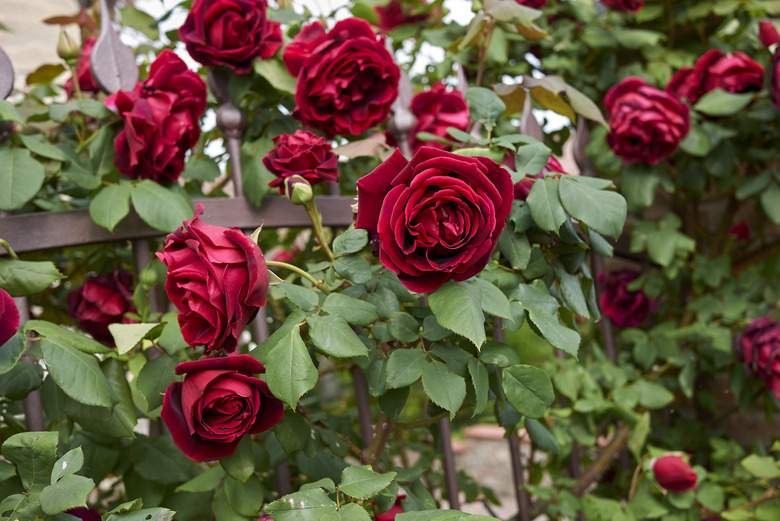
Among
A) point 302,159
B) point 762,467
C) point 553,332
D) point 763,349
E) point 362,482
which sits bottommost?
point 762,467

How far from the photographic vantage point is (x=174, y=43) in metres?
1.25

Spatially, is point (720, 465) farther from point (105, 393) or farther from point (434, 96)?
point (105, 393)

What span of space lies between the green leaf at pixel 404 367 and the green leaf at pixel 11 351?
42cm

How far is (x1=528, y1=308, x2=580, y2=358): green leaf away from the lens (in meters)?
0.68

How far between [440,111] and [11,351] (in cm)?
80

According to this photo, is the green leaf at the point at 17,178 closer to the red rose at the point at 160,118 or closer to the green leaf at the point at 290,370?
the red rose at the point at 160,118

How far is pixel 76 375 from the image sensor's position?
674mm

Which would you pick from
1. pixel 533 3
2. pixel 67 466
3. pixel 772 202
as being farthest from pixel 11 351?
pixel 772 202

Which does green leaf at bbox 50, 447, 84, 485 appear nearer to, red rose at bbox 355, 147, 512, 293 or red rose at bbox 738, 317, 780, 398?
red rose at bbox 355, 147, 512, 293

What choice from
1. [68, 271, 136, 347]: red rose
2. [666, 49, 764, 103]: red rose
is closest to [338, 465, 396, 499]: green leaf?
[68, 271, 136, 347]: red rose

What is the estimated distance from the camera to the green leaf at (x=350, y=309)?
68 cm

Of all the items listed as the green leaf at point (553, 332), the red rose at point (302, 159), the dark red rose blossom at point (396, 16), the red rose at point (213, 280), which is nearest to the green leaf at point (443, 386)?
the green leaf at point (553, 332)

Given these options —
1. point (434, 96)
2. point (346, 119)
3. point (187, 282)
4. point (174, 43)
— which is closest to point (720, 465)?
point (434, 96)

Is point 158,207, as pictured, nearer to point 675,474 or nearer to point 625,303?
point 675,474
